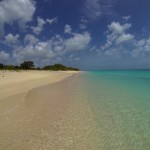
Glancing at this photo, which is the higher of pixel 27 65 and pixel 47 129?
pixel 27 65

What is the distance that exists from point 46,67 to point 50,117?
103624 mm

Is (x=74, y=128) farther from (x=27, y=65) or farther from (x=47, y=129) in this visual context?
(x=27, y=65)

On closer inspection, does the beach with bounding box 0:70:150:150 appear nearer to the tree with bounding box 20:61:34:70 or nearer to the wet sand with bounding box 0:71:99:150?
the wet sand with bounding box 0:71:99:150

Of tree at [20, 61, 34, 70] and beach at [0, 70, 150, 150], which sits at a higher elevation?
tree at [20, 61, 34, 70]

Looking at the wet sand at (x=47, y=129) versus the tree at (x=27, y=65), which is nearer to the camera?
the wet sand at (x=47, y=129)

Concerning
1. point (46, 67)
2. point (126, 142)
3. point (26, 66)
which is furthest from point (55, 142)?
point (46, 67)

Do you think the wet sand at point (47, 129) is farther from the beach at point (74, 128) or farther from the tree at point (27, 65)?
the tree at point (27, 65)

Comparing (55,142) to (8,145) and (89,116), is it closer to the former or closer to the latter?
(8,145)

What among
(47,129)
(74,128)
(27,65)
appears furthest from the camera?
(27,65)

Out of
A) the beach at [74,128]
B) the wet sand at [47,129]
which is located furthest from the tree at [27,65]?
the wet sand at [47,129]

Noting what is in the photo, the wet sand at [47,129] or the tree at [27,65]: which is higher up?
the tree at [27,65]

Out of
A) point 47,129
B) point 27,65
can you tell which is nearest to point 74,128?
point 47,129

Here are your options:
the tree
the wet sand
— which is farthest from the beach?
the tree

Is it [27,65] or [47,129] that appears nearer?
[47,129]
